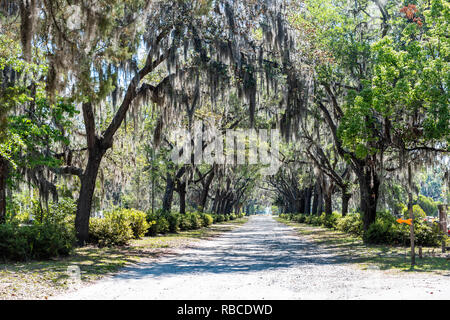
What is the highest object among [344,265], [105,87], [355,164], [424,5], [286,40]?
[424,5]

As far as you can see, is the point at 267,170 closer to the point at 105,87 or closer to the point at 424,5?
the point at 424,5

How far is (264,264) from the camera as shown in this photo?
470 inches

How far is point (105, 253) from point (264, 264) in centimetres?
505

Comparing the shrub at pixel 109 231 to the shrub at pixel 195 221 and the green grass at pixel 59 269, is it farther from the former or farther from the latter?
the shrub at pixel 195 221

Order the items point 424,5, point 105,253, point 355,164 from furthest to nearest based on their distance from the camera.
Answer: point 355,164 < point 424,5 < point 105,253

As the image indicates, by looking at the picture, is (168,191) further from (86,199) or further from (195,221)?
(86,199)

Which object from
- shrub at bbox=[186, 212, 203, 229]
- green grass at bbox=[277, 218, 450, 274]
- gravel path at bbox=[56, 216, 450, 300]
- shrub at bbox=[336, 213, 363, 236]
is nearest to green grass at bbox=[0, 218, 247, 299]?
gravel path at bbox=[56, 216, 450, 300]

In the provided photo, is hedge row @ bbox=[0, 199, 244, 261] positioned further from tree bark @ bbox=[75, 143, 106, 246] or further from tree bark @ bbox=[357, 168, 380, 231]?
tree bark @ bbox=[357, 168, 380, 231]

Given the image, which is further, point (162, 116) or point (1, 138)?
point (162, 116)
